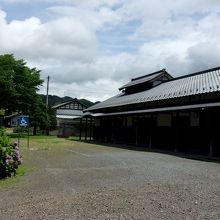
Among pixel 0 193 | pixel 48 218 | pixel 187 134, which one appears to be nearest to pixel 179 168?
pixel 0 193

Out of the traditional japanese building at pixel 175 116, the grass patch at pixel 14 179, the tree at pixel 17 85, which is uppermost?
the tree at pixel 17 85

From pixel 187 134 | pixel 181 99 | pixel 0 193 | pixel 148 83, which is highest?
pixel 148 83

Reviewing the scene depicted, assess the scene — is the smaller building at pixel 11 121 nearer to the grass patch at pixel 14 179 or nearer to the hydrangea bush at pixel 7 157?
the grass patch at pixel 14 179

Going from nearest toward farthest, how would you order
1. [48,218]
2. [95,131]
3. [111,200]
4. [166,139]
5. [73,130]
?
[48,218] < [111,200] < [166,139] < [95,131] < [73,130]

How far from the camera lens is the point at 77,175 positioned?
38.4 feet

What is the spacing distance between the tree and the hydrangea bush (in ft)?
96.8

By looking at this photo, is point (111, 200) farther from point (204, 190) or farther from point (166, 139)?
point (166, 139)

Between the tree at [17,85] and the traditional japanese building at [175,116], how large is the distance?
10.5 m

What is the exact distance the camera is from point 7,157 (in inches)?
458

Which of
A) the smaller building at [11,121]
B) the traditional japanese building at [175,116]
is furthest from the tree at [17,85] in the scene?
the smaller building at [11,121]

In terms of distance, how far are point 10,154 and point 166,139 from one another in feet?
49.2

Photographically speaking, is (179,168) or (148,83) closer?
(179,168)

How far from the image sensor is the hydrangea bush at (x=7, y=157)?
37.6 feet

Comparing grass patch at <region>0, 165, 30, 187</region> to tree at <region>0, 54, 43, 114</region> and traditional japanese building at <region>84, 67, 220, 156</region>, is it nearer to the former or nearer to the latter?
traditional japanese building at <region>84, 67, 220, 156</region>
